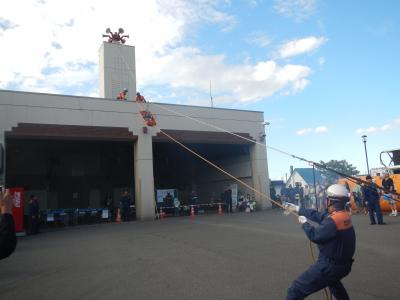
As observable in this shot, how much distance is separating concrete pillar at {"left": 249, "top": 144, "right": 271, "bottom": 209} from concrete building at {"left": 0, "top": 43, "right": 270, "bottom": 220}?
0.07 m

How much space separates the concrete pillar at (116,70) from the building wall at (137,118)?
382cm

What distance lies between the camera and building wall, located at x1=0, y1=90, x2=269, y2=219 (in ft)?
63.7

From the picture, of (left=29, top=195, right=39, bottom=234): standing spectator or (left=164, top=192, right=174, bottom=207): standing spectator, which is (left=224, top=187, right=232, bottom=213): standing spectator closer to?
(left=164, top=192, right=174, bottom=207): standing spectator

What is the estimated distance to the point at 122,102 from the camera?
866 inches

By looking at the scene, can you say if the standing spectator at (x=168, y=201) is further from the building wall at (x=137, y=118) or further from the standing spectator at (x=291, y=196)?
the standing spectator at (x=291, y=196)

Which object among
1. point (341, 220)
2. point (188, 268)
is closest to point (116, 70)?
point (188, 268)

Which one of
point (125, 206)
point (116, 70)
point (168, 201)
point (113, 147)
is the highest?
point (116, 70)

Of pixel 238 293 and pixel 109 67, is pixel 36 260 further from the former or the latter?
pixel 109 67

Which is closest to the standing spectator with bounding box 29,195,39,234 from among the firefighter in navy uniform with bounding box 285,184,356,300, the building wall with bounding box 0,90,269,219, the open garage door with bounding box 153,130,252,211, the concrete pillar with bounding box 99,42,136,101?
the building wall with bounding box 0,90,269,219

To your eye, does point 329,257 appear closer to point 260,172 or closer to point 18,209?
point 18,209

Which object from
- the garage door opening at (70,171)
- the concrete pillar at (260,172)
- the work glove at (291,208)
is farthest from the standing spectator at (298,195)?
the work glove at (291,208)

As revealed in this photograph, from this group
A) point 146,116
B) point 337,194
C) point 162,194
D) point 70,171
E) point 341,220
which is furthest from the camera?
point 70,171

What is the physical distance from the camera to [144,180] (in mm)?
21875

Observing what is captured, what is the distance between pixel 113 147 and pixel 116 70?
7794 mm
